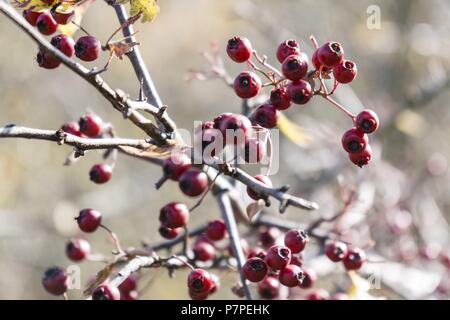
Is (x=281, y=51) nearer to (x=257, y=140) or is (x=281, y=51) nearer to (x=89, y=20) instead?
(x=257, y=140)

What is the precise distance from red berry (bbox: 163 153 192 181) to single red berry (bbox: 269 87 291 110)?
0.44 meters

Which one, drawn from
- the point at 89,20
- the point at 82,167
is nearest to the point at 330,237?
the point at 82,167

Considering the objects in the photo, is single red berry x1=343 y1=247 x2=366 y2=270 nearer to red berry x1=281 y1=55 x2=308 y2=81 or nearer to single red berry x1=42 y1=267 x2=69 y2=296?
red berry x1=281 y1=55 x2=308 y2=81

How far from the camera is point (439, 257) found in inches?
134

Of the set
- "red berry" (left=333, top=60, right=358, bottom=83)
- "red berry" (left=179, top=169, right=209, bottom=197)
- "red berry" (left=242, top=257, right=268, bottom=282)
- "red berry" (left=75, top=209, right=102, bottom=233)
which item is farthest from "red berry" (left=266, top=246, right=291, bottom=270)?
"red berry" (left=75, top=209, right=102, bottom=233)

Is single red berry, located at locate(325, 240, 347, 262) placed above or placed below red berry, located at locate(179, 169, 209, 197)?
below

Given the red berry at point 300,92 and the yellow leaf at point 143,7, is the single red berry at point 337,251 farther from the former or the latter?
the yellow leaf at point 143,7

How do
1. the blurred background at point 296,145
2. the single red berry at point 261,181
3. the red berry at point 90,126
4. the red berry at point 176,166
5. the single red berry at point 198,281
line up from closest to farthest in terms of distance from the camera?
1. the single red berry at point 261,181
2. the single red berry at point 198,281
3. the red berry at point 176,166
4. the red berry at point 90,126
5. the blurred background at point 296,145

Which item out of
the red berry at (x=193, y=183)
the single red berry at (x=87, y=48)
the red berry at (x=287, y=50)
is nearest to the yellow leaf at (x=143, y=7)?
the single red berry at (x=87, y=48)

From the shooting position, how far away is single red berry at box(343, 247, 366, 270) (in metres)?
2.29

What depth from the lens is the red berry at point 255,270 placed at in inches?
71.9

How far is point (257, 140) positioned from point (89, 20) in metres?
9.59

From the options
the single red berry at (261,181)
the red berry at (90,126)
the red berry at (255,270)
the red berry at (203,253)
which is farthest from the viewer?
the red berry at (203,253)

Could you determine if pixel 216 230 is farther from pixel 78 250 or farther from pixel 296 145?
pixel 296 145
